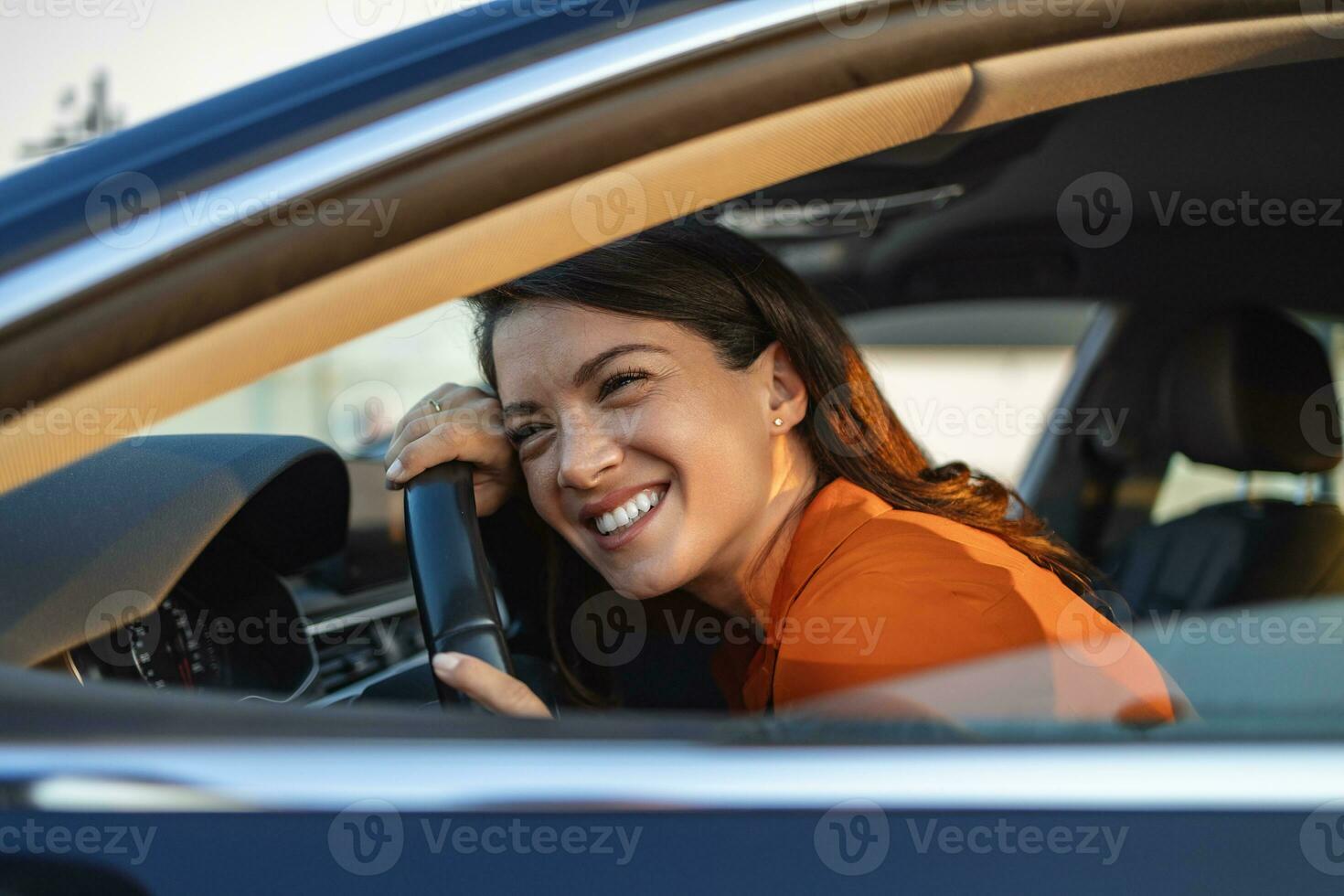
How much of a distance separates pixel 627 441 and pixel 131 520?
539 mm

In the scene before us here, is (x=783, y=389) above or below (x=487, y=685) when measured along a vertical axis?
above

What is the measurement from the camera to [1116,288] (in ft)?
10.3

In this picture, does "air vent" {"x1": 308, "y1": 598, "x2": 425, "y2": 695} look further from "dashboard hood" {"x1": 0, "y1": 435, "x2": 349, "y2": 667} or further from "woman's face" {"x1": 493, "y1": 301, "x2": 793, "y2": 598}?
"woman's face" {"x1": 493, "y1": 301, "x2": 793, "y2": 598}

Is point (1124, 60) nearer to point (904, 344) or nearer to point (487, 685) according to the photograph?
point (487, 685)

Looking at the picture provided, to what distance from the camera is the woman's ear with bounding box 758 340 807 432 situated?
5.25ft

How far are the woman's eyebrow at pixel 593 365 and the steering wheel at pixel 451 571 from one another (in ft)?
0.33

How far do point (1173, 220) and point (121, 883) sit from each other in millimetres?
2653

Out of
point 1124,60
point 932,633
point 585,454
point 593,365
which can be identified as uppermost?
point 1124,60

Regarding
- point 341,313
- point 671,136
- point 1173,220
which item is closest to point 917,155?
point 1173,220

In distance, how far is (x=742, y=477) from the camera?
1.48 m

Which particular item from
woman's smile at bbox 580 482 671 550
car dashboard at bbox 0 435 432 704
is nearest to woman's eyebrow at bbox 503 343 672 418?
woman's smile at bbox 580 482 671 550

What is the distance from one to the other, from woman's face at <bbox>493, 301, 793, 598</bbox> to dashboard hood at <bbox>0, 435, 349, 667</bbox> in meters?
0.30

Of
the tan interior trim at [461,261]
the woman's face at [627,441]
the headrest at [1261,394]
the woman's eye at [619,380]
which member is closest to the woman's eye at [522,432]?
the woman's face at [627,441]

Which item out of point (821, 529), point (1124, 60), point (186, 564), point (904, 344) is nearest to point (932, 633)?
point (821, 529)
